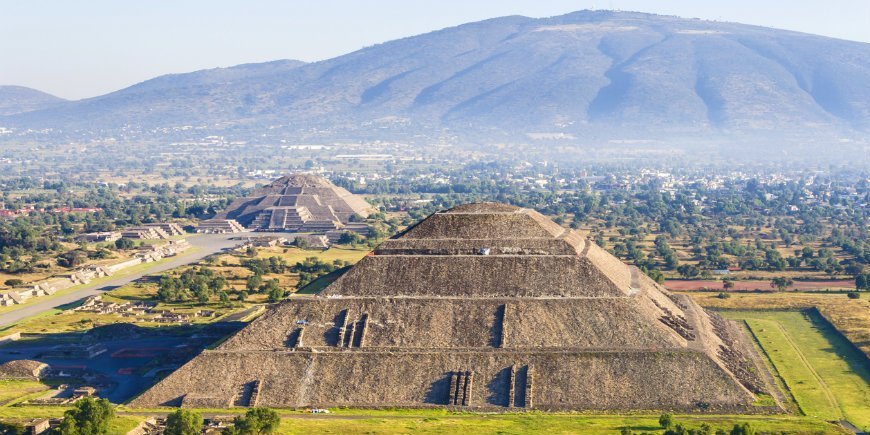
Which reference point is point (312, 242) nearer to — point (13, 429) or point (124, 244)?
point (124, 244)

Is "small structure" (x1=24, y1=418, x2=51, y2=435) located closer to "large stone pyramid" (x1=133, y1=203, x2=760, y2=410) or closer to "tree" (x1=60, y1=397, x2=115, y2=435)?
"tree" (x1=60, y1=397, x2=115, y2=435)

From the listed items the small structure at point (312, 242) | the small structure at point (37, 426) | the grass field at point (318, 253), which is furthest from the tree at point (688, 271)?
the small structure at point (37, 426)

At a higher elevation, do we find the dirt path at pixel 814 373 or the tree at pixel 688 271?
the dirt path at pixel 814 373

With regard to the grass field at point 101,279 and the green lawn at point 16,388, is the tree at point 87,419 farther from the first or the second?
A: the grass field at point 101,279

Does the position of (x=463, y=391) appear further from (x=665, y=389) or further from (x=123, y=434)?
(x=123, y=434)

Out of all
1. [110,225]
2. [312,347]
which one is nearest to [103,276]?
[110,225]

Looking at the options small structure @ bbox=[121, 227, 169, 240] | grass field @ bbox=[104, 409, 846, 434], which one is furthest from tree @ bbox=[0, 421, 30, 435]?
small structure @ bbox=[121, 227, 169, 240]

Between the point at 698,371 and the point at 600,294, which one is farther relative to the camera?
the point at 600,294
